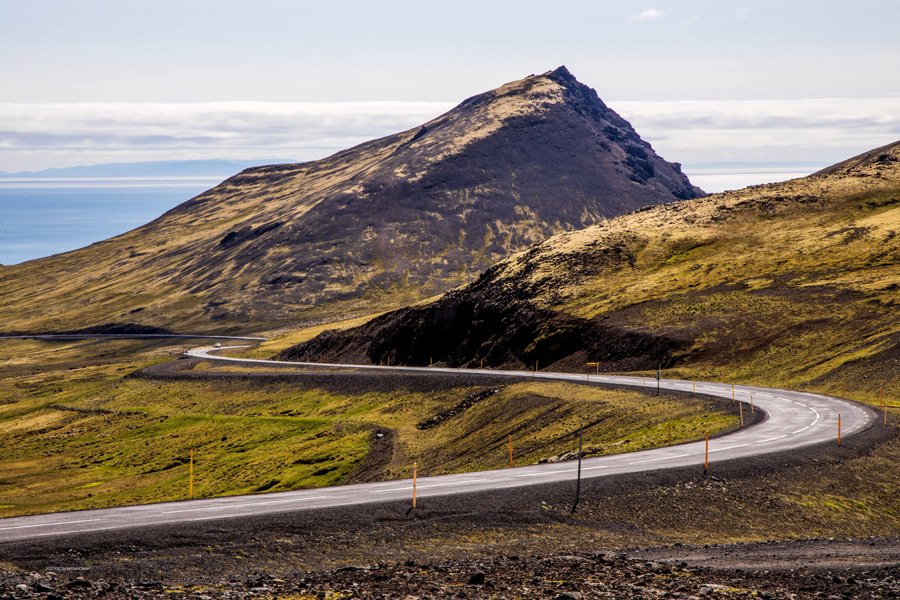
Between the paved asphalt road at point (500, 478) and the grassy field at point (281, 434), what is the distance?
3.66 m

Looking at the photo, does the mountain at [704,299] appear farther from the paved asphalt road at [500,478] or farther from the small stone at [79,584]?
the small stone at [79,584]

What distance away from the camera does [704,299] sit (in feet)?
324

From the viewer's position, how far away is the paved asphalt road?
3006cm

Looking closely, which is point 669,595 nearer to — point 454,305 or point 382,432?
point 382,432

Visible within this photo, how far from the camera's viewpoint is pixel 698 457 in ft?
135

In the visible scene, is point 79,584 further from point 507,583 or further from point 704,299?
point 704,299

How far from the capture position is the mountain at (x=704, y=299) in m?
82.1

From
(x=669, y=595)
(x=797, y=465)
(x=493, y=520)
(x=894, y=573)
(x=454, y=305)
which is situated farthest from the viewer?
(x=454, y=305)

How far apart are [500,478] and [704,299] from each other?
6505 cm

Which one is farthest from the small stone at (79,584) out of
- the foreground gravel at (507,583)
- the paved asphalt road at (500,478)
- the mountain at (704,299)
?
the mountain at (704,299)

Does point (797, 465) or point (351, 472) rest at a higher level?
point (797, 465)

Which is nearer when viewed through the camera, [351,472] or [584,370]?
[351,472]

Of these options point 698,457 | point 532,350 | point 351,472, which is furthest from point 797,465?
point 532,350

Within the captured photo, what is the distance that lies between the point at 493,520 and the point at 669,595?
9.67 metres
